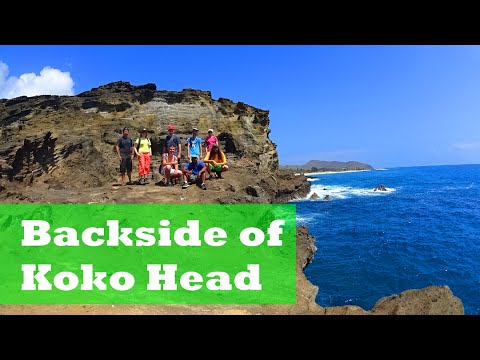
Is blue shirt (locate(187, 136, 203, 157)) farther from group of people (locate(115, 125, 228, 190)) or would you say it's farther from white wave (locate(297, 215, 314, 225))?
white wave (locate(297, 215, 314, 225))

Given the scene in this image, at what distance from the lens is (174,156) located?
1305 centimetres

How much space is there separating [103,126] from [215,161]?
1662cm

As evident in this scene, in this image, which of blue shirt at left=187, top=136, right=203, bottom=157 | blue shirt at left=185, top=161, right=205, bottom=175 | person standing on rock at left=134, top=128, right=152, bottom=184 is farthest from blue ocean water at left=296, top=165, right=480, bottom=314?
person standing on rock at left=134, top=128, right=152, bottom=184

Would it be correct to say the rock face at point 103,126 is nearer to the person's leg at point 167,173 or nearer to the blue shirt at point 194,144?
the person's leg at point 167,173

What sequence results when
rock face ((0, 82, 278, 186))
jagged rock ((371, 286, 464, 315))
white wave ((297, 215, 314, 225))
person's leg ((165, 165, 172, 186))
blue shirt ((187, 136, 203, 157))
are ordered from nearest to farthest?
jagged rock ((371, 286, 464, 315))
blue shirt ((187, 136, 203, 157))
person's leg ((165, 165, 172, 186))
rock face ((0, 82, 278, 186))
white wave ((297, 215, 314, 225))

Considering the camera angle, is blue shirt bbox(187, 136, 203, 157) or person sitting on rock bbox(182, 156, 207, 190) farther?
person sitting on rock bbox(182, 156, 207, 190)

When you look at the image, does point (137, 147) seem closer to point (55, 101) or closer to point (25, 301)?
point (25, 301)

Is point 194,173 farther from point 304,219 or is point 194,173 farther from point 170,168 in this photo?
point 304,219

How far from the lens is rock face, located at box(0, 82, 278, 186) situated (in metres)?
17.6

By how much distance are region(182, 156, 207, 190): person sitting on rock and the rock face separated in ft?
18.8

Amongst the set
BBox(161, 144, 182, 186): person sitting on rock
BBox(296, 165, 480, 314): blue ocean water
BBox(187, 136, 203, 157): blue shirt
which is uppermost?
BBox(187, 136, 203, 157): blue shirt

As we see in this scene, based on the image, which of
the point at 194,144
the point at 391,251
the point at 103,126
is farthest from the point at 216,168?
the point at 103,126
